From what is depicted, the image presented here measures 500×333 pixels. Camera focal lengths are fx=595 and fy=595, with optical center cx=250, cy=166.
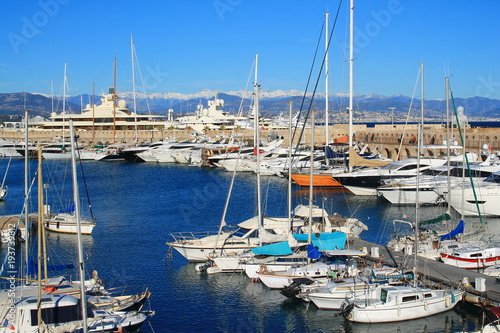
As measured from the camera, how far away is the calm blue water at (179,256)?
16.9m

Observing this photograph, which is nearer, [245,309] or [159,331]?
[159,331]

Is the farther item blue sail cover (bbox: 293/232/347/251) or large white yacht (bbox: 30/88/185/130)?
large white yacht (bbox: 30/88/185/130)

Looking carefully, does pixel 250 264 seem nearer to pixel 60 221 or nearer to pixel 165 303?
pixel 165 303

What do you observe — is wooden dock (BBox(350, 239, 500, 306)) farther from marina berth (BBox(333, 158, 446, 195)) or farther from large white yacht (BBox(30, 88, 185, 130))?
large white yacht (BBox(30, 88, 185, 130))

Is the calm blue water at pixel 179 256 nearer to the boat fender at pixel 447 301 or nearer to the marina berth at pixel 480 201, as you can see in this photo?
the boat fender at pixel 447 301

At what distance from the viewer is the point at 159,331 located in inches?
642

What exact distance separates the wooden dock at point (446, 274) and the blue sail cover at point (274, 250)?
9.78ft

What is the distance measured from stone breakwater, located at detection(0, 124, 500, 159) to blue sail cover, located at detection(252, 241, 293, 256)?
67.1 ft

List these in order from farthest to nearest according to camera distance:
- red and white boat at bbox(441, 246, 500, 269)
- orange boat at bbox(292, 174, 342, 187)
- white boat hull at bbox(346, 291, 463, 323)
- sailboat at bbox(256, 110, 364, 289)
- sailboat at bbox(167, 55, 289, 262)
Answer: orange boat at bbox(292, 174, 342, 187)
sailboat at bbox(167, 55, 289, 262)
red and white boat at bbox(441, 246, 500, 269)
sailboat at bbox(256, 110, 364, 289)
white boat hull at bbox(346, 291, 463, 323)

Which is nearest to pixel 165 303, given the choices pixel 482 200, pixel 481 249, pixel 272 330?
pixel 272 330

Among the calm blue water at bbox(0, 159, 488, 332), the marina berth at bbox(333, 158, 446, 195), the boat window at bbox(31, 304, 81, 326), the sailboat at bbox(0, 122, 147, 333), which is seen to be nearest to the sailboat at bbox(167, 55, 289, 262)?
the calm blue water at bbox(0, 159, 488, 332)

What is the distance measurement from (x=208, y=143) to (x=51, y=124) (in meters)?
33.8

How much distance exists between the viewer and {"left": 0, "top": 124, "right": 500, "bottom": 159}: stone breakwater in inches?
1887

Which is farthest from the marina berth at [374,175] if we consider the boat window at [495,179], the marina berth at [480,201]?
the marina berth at [480,201]
